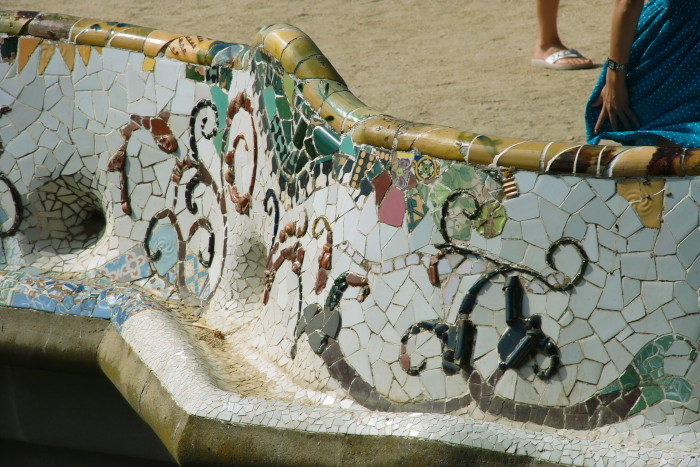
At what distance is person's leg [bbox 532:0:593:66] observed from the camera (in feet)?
18.1

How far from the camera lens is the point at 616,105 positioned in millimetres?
3197

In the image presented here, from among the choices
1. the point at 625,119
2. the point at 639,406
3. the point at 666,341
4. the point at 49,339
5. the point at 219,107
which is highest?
the point at 219,107

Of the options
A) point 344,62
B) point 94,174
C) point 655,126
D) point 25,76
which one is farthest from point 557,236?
point 344,62

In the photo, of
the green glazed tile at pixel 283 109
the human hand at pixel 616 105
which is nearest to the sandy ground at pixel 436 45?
the human hand at pixel 616 105

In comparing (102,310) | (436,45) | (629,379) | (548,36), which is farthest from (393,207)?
(436,45)

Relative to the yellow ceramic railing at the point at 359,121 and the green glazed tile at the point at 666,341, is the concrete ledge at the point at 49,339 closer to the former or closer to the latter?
the yellow ceramic railing at the point at 359,121

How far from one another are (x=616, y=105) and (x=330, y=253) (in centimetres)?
92

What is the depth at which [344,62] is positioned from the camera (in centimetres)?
602

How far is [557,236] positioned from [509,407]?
1.24 feet

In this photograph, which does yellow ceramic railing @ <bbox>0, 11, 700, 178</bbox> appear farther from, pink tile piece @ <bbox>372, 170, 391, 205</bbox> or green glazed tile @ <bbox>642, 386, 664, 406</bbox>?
green glazed tile @ <bbox>642, 386, 664, 406</bbox>

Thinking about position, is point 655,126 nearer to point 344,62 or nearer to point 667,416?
point 667,416

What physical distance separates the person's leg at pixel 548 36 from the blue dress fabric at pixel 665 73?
237 centimetres

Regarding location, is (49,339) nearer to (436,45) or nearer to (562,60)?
(562,60)

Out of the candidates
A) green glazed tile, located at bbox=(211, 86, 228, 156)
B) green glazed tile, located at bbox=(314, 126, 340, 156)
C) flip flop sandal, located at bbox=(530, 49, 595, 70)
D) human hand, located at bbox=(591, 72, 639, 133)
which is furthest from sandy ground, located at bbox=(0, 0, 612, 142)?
green glazed tile, located at bbox=(314, 126, 340, 156)
